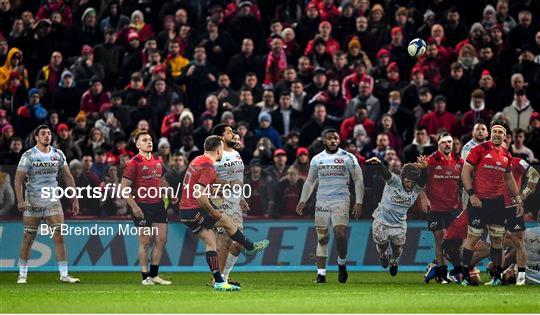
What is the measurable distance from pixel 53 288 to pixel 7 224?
3.37m

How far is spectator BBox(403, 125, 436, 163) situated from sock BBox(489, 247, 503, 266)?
423 cm

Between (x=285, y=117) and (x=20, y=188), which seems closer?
(x=20, y=188)

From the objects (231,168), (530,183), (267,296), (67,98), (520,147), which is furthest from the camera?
(67,98)

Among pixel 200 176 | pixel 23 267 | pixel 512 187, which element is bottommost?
pixel 23 267

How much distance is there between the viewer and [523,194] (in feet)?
71.5

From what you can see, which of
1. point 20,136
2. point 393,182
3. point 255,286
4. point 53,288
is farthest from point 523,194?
point 20,136

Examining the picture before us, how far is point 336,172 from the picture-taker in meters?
21.6

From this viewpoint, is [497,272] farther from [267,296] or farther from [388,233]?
[267,296]

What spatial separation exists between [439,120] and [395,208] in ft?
13.6

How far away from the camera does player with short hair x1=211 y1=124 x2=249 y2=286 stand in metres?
20.7

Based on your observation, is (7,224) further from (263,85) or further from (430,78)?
(430,78)

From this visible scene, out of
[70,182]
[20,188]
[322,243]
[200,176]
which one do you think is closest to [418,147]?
[322,243]

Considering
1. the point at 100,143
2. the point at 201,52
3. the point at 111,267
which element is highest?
the point at 201,52

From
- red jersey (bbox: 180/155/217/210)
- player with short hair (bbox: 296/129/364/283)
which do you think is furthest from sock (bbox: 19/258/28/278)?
player with short hair (bbox: 296/129/364/283)
